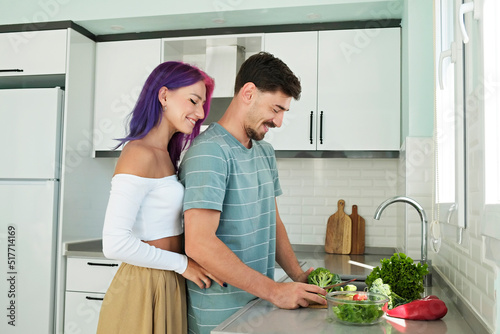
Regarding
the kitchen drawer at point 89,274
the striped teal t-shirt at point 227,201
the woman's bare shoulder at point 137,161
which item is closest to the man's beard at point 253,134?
the striped teal t-shirt at point 227,201

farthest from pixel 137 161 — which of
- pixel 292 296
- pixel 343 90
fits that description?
pixel 343 90

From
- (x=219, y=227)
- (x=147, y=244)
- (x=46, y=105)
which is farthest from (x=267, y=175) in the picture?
(x=46, y=105)

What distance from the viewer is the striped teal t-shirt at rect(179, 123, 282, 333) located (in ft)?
5.03

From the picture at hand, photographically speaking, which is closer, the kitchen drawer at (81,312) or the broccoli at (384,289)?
the broccoli at (384,289)

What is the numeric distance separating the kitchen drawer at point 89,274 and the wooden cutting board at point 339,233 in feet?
4.67

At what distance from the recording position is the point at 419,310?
58.0 inches

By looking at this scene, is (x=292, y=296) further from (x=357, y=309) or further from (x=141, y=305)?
(x=141, y=305)

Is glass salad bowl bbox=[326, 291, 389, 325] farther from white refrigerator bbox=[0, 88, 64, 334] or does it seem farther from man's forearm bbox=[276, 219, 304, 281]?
white refrigerator bbox=[0, 88, 64, 334]

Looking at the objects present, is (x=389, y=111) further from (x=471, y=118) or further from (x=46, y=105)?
(x=46, y=105)

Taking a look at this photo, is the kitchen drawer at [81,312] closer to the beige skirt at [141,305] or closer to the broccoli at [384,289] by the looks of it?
the beige skirt at [141,305]

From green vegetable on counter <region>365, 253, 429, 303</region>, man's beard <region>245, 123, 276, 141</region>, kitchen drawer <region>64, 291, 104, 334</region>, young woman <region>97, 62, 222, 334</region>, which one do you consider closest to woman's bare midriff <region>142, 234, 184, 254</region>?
young woman <region>97, 62, 222, 334</region>

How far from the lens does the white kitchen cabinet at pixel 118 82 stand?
11.5 ft

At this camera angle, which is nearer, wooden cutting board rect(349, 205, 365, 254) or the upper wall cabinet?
the upper wall cabinet

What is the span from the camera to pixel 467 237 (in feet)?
5.54
